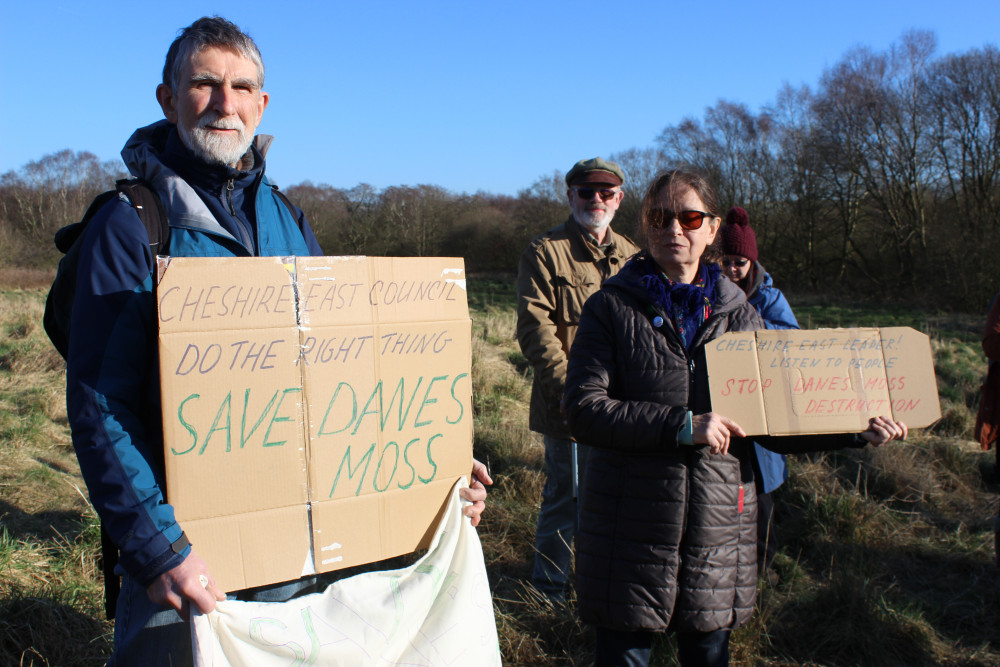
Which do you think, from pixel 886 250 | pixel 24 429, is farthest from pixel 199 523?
pixel 886 250

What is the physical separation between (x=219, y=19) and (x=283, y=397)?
97cm

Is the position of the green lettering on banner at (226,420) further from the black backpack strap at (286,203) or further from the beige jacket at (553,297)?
the beige jacket at (553,297)

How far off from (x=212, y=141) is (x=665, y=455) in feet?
4.84

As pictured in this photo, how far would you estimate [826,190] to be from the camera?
28234 mm

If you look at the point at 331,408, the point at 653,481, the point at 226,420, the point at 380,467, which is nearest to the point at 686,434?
the point at 653,481

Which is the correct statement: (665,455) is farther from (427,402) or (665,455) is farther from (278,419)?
(278,419)

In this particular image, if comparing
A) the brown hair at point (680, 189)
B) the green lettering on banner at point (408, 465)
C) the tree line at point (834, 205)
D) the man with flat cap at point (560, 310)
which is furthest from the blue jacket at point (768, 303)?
the tree line at point (834, 205)

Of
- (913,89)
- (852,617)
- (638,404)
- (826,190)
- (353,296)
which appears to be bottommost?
(852,617)

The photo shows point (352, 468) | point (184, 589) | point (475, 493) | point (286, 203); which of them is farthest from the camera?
point (286, 203)

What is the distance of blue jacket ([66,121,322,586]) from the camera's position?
4.62 ft

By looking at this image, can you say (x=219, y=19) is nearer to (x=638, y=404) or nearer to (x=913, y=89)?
(x=638, y=404)

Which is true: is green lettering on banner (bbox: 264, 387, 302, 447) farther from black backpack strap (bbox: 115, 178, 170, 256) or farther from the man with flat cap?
the man with flat cap

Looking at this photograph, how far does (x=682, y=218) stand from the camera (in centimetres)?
216

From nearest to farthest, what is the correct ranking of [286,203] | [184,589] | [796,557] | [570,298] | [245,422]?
[184,589], [245,422], [286,203], [570,298], [796,557]
